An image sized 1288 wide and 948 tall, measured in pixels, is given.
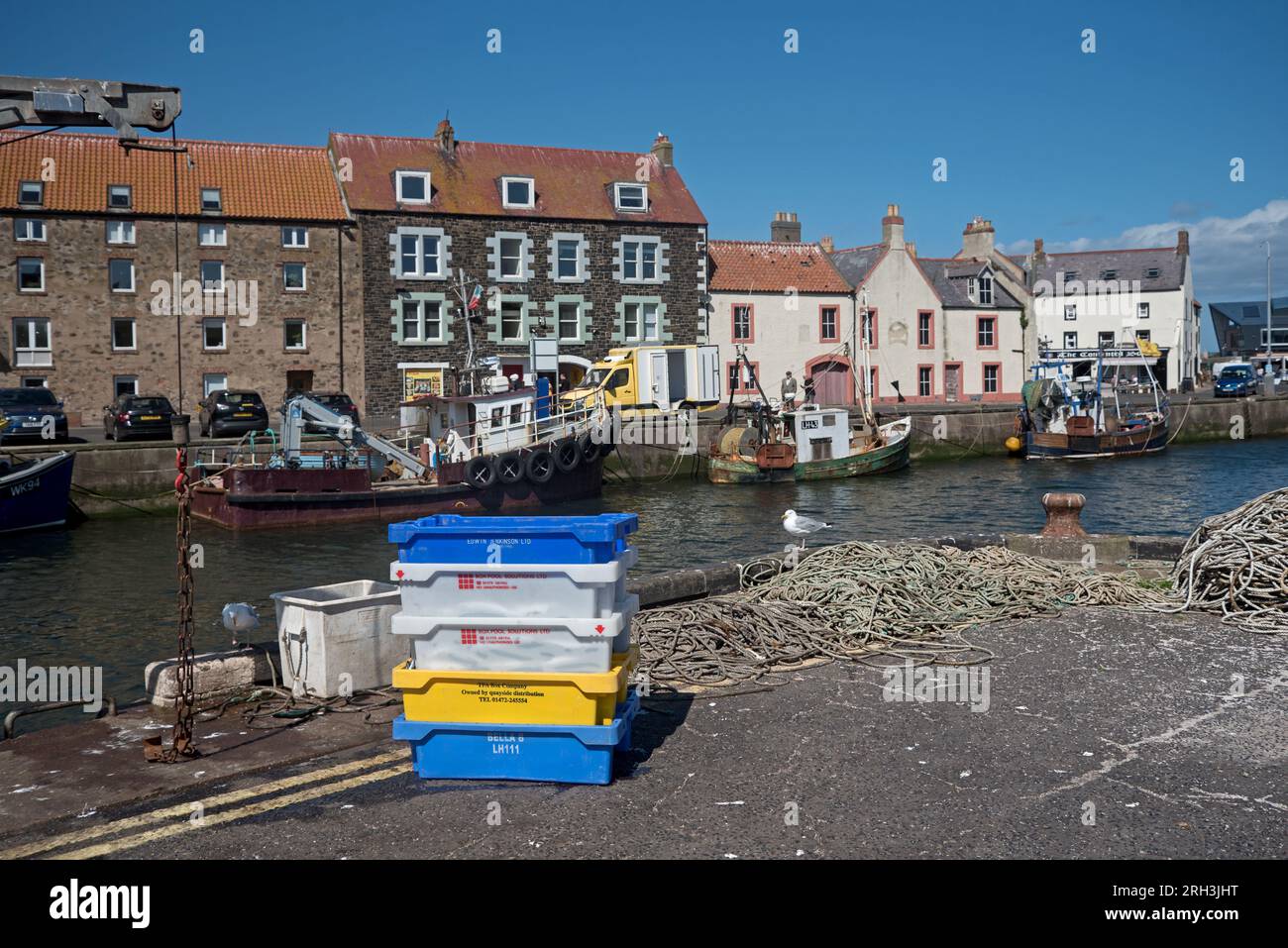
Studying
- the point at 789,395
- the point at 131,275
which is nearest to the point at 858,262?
the point at 789,395

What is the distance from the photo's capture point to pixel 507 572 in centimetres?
571

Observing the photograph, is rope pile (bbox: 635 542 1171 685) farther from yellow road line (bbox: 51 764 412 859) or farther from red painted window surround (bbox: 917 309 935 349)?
red painted window surround (bbox: 917 309 935 349)

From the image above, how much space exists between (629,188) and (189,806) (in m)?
41.7

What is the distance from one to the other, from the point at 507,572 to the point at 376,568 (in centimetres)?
1541

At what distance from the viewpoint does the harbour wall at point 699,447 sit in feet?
87.7

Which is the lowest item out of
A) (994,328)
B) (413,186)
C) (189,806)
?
(189,806)

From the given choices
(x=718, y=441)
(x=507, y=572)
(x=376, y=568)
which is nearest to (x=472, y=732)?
(x=507, y=572)

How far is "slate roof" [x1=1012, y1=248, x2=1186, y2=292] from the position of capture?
68312mm

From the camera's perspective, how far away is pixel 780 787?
18.1 ft

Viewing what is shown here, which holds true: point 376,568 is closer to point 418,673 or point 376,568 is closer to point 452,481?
point 452,481

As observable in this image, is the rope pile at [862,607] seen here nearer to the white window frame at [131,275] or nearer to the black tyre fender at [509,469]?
the black tyre fender at [509,469]

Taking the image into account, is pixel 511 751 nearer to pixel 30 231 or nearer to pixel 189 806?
pixel 189 806

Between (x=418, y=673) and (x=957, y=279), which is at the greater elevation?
(x=957, y=279)

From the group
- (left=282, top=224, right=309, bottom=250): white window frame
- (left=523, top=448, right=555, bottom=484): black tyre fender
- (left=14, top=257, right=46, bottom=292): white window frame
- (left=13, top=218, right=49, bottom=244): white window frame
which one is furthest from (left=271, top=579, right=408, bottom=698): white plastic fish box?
(left=13, top=218, right=49, bottom=244): white window frame
